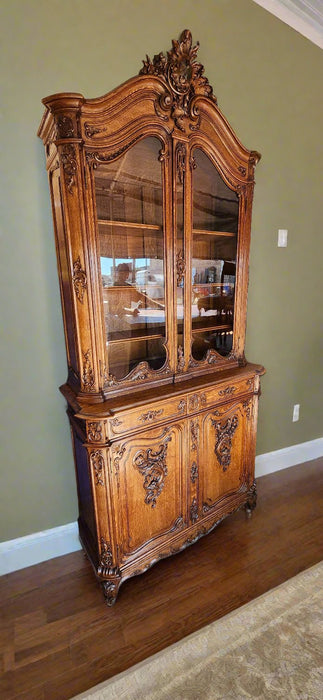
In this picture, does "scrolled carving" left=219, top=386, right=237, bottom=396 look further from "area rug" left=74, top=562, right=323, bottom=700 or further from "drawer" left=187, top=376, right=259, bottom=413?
"area rug" left=74, top=562, right=323, bottom=700

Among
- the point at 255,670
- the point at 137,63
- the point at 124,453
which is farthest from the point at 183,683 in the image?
the point at 137,63

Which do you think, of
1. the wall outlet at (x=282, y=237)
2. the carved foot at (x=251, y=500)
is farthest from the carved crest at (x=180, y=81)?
the carved foot at (x=251, y=500)

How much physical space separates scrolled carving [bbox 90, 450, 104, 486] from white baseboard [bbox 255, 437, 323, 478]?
145cm

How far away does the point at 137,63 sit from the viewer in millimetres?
1505

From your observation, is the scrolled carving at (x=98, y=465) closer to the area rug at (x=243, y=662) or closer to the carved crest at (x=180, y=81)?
the area rug at (x=243, y=662)

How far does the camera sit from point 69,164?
1.16 m

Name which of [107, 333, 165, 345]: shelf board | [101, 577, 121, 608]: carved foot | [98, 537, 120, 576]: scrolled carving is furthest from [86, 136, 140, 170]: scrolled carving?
[101, 577, 121, 608]: carved foot

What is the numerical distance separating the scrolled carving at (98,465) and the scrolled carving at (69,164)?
3.33ft

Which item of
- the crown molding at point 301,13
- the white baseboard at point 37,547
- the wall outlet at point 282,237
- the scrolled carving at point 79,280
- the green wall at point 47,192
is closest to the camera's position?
the scrolled carving at point 79,280

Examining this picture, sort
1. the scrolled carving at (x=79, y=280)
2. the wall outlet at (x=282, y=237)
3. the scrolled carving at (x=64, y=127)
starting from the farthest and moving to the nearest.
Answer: the wall outlet at (x=282, y=237), the scrolled carving at (x=79, y=280), the scrolled carving at (x=64, y=127)

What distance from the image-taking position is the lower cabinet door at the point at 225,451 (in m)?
1.68

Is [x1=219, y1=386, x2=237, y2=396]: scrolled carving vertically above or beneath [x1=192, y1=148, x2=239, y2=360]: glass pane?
beneath

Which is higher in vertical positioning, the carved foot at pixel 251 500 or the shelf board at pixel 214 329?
the shelf board at pixel 214 329

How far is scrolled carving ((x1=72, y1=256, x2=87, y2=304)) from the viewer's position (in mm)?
1232
